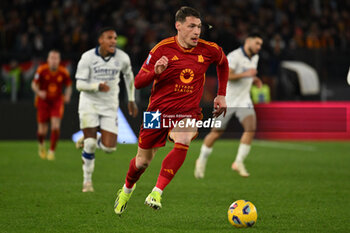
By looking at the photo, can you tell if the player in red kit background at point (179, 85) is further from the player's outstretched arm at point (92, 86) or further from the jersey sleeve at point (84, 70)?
the jersey sleeve at point (84, 70)

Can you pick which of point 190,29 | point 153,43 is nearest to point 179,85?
point 190,29

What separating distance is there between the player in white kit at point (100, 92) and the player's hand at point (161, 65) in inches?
120

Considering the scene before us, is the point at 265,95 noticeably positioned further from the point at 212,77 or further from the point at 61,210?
the point at 61,210

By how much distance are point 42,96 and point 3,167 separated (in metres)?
2.50

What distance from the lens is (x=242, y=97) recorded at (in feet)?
39.0

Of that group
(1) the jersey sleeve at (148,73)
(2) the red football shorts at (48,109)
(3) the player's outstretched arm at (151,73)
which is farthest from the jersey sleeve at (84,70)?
(2) the red football shorts at (48,109)

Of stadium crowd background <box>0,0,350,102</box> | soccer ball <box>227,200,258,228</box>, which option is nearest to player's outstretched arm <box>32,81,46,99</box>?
stadium crowd background <box>0,0,350,102</box>

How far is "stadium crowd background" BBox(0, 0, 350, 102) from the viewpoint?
20.1 m

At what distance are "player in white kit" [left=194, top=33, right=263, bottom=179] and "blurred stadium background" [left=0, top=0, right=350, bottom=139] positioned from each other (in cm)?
667

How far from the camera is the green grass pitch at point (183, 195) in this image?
6973 millimetres

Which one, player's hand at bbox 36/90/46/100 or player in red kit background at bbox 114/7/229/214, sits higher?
player in red kit background at bbox 114/7/229/214

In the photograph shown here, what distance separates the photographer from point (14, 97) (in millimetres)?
18906

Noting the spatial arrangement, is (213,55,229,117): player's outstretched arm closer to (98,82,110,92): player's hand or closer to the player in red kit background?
the player in red kit background

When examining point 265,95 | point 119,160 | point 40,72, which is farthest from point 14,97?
point 265,95
